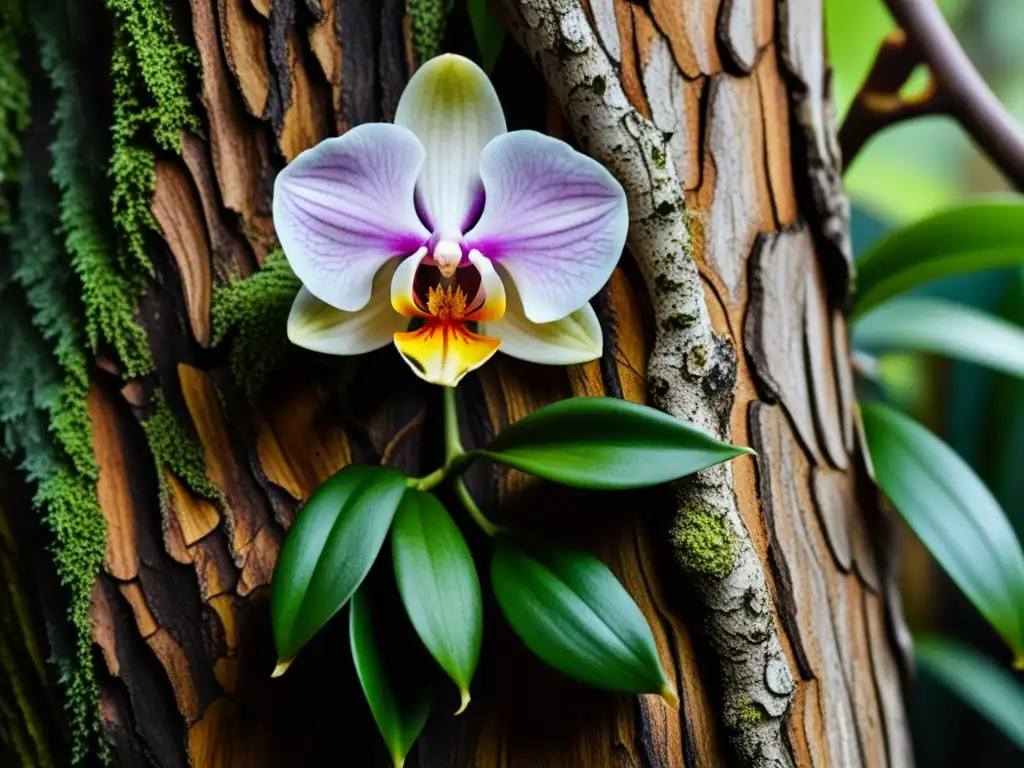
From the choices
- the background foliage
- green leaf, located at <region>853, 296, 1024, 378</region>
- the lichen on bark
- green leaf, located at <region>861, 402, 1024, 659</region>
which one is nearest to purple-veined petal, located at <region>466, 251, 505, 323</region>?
the lichen on bark

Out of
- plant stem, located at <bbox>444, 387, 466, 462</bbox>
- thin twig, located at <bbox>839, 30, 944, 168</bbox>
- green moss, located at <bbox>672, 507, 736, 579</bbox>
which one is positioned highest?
thin twig, located at <bbox>839, 30, 944, 168</bbox>

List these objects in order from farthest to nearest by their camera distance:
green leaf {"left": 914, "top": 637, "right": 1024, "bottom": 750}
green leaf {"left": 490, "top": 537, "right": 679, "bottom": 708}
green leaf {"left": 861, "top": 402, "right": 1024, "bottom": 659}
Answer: green leaf {"left": 914, "top": 637, "right": 1024, "bottom": 750} → green leaf {"left": 861, "top": 402, "right": 1024, "bottom": 659} → green leaf {"left": 490, "top": 537, "right": 679, "bottom": 708}

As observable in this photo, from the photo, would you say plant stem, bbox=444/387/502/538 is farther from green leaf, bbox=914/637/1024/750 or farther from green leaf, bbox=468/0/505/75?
green leaf, bbox=914/637/1024/750

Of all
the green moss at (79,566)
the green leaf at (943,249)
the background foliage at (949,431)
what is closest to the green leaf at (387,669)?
the green moss at (79,566)

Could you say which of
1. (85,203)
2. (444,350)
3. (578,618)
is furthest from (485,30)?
(578,618)

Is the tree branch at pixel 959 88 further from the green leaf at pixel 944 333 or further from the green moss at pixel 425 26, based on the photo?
the green moss at pixel 425 26

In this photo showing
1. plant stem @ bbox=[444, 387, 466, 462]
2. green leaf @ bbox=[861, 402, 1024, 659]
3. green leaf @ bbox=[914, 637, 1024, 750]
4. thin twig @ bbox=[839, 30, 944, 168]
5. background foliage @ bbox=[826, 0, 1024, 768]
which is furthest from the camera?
background foliage @ bbox=[826, 0, 1024, 768]

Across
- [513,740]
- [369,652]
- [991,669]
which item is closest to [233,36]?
[369,652]
